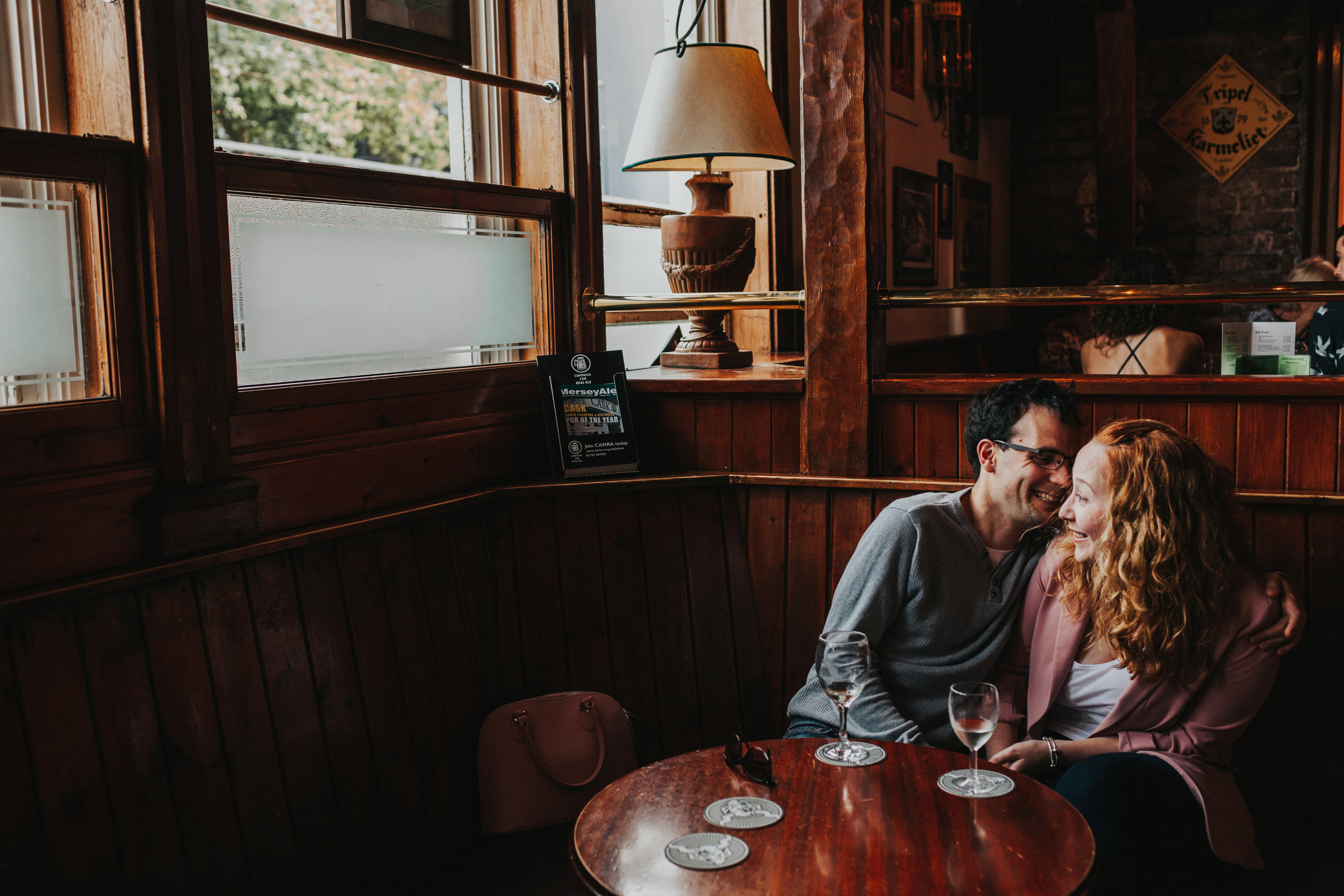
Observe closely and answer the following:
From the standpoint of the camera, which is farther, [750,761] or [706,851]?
[750,761]

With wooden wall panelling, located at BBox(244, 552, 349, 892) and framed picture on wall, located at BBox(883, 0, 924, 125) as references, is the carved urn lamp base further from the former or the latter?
framed picture on wall, located at BBox(883, 0, 924, 125)

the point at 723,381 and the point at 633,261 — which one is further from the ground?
the point at 633,261

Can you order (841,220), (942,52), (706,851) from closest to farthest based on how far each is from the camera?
(706,851), (841,220), (942,52)

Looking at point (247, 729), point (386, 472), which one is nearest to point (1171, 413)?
point (386, 472)

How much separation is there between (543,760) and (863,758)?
947 mm

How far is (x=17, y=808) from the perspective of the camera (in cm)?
163

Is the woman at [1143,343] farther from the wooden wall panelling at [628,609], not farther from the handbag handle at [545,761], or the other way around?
the handbag handle at [545,761]

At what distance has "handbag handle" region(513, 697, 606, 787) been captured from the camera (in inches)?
89.7

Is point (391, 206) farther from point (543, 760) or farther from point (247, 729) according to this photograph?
point (543, 760)

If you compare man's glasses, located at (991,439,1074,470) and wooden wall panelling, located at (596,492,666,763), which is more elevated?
man's glasses, located at (991,439,1074,470)

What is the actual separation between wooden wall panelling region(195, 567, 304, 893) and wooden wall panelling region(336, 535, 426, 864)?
0.22m

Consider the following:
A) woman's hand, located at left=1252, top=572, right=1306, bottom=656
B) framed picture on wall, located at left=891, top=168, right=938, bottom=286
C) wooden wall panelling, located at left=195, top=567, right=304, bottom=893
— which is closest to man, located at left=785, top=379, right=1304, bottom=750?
woman's hand, located at left=1252, top=572, right=1306, bottom=656

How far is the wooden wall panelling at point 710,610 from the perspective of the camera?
100 inches

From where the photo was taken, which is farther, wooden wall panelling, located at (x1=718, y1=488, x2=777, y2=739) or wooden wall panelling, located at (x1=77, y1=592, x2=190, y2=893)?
wooden wall panelling, located at (x1=718, y1=488, x2=777, y2=739)
